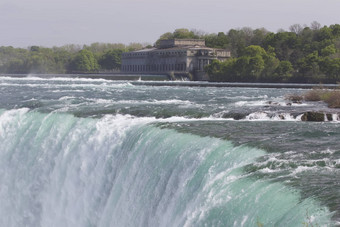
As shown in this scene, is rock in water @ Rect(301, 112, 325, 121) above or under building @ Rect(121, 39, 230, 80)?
above

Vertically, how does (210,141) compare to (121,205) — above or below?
above

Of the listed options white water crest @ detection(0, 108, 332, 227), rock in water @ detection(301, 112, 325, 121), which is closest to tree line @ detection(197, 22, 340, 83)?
rock in water @ detection(301, 112, 325, 121)

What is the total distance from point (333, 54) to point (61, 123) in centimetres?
10130

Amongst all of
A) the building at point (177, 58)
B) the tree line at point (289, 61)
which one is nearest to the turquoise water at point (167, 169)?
the tree line at point (289, 61)

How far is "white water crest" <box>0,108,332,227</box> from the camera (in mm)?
11742

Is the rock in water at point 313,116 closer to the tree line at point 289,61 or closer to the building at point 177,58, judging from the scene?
the tree line at point 289,61

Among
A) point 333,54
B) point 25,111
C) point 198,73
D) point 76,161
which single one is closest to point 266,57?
point 333,54

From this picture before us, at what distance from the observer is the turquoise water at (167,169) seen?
39.1 feet

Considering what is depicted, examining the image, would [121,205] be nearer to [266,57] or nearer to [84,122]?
[84,122]

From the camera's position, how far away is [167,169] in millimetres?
15781

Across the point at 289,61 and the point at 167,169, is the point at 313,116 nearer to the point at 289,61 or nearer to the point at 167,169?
the point at 167,169

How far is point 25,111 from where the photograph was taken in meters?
29.9

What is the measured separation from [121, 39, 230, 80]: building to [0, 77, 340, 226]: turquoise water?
127 metres

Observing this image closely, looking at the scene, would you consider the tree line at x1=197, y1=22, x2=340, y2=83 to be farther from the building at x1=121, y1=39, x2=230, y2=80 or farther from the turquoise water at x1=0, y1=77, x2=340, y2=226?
the turquoise water at x1=0, y1=77, x2=340, y2=226
